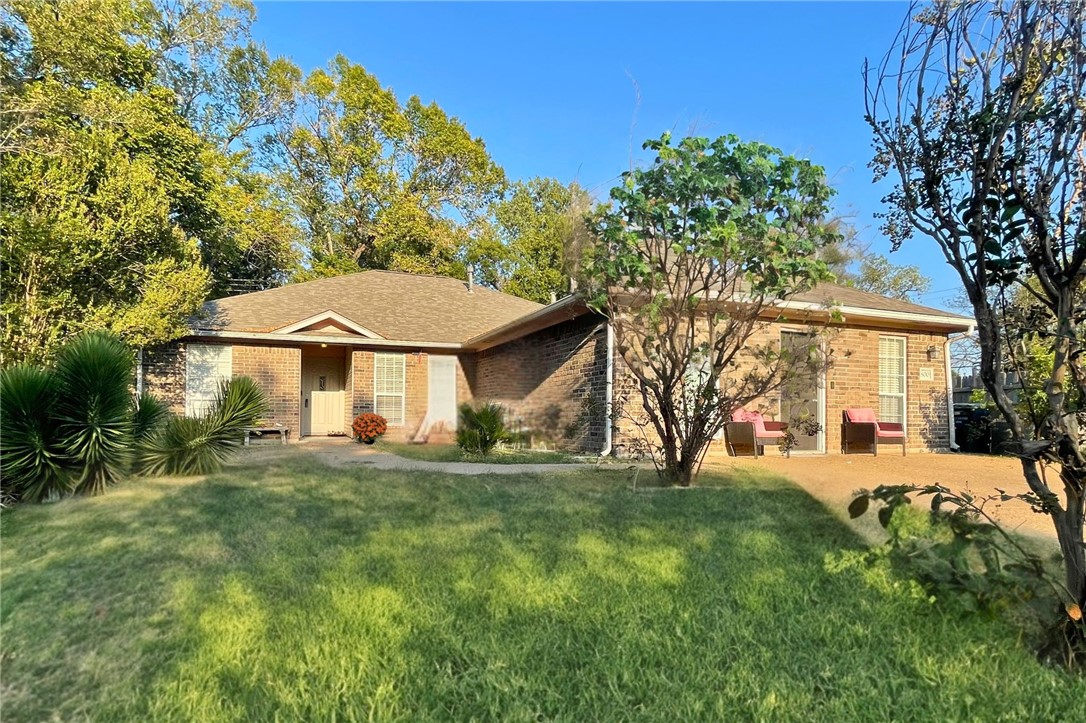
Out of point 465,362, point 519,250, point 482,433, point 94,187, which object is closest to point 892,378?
point 482,433

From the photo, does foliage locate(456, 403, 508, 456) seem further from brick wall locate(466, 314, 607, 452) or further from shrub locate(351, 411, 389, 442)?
shrub locate(351, 411, 389, 442)

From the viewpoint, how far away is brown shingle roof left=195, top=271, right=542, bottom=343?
48.9 feet

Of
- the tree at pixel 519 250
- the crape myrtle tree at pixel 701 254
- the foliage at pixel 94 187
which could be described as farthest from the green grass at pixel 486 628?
the tree at pixel 519 250

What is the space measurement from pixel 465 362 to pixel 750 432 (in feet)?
27.6

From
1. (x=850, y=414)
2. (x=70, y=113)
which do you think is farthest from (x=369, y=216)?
(x=850, y=414)

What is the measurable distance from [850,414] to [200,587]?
1140 cm

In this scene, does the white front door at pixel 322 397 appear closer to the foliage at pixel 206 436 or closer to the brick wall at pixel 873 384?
the foliage at pixel 206 436

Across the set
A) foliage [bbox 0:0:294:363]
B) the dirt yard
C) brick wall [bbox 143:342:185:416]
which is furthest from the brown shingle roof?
the dirt yard

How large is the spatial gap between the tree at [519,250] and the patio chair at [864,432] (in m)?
18.4

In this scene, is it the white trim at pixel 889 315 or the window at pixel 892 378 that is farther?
the window at pixel 892 378

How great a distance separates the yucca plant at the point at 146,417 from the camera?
753 centimetres

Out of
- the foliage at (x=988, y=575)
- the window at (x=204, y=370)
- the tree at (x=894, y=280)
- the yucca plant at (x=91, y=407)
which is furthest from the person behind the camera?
the tree at (x=894, y=280)

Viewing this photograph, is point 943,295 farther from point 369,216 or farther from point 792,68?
point 369,216

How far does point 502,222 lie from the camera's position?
1260 inches
